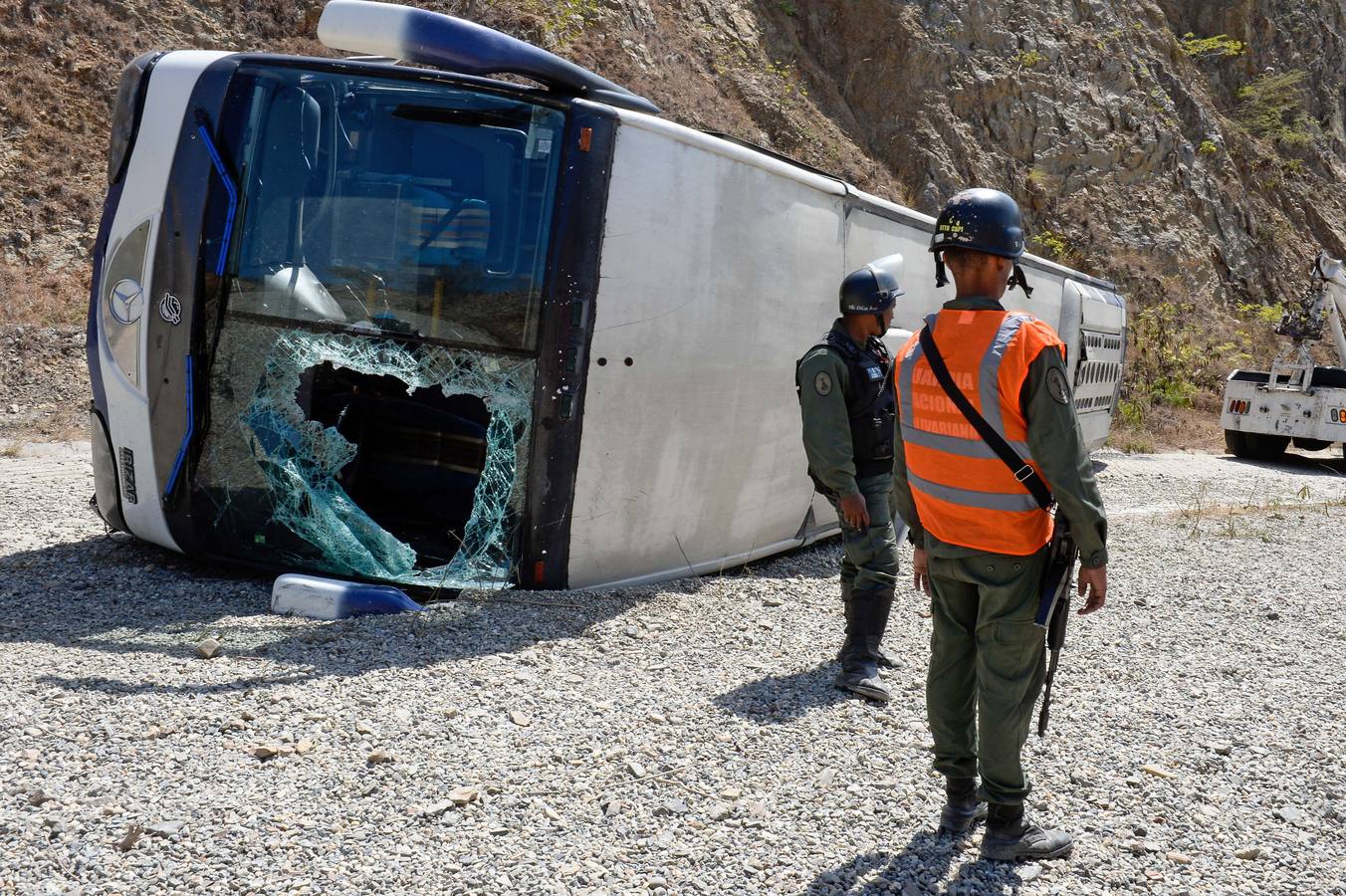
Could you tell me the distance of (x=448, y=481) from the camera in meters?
5.93

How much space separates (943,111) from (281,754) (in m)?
22.4

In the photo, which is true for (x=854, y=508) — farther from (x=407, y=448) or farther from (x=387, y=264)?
(x=407, y=448)

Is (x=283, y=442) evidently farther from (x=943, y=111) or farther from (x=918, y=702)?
(x=943, y=111)

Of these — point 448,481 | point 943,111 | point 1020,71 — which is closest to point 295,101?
point 448,481

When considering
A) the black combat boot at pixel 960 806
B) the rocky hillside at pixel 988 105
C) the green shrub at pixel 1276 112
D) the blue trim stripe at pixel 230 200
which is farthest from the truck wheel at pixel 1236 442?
the green shrub at pixel 1276 112

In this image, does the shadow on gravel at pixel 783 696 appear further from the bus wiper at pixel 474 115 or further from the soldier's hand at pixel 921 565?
the bus wiper at pixel 474 115

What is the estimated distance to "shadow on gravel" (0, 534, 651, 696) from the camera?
3863 millimetres

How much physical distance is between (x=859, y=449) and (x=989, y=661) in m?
1.66

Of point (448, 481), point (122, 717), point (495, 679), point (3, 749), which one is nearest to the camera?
point (3, 749)

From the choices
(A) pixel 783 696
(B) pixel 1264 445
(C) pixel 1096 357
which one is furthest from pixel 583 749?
(B) pixel 1264 445

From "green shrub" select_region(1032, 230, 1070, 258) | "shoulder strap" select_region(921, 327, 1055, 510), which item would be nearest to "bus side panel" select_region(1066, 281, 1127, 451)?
"shoulder strap" select_region(921, 327, 1055, 510)

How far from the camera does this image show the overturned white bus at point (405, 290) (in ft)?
15.6

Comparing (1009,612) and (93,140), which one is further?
(93,140)

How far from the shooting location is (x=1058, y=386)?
8.70 ft
